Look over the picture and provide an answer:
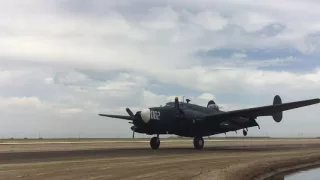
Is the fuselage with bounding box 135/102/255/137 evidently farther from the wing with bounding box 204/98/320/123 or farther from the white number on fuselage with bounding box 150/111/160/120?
the wing with bounding box 204/98/320/123

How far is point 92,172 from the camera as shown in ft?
69.2

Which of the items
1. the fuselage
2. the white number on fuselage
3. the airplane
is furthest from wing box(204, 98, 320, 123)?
the white number on fuselage

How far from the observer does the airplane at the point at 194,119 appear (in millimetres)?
44375

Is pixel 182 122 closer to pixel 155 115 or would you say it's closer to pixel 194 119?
pixel 194 119

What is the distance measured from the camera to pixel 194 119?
47.5m

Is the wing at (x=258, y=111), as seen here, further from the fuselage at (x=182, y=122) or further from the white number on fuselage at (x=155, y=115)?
the white number on fuselage at (x=155, y=115)

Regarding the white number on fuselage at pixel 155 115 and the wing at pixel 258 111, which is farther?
the wing at pixel 258 111

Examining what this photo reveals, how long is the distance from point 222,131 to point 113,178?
32.4 metres

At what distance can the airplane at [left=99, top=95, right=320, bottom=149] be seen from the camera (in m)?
44.4

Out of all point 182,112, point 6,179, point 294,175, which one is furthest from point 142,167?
point 182,112

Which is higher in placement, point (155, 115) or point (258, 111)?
point (258, 111)

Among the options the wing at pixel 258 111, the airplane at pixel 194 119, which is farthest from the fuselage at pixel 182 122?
the wing at pixel 258 111

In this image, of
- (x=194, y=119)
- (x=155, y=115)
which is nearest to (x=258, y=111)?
(x=194, y=119)

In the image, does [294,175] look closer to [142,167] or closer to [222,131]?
[142,167]
